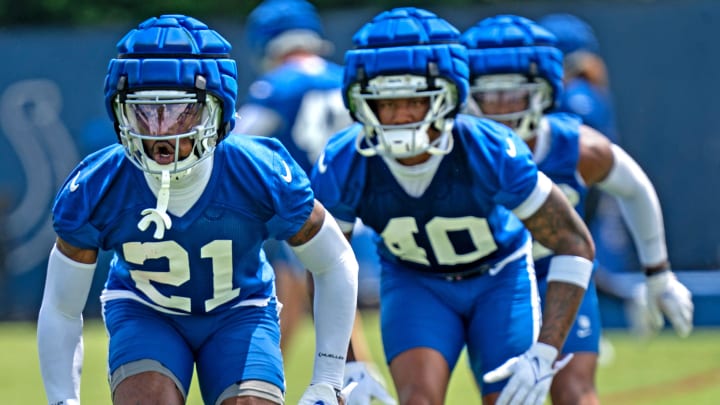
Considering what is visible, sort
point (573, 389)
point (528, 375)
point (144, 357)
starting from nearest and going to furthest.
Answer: point (144, 357)
point (528, 375)
point (573, 389)

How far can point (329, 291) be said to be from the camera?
4598mm

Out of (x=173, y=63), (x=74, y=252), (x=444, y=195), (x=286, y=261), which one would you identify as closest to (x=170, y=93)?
(x=173, y=63)

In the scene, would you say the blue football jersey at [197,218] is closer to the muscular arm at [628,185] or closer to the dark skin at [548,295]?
the dark skin at [548,295]

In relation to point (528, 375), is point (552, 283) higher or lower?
higher

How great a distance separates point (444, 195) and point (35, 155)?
7.59 meters

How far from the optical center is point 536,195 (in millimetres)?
4957

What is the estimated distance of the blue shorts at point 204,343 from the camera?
14.6 feet

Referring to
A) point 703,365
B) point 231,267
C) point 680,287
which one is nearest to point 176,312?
point 231,267

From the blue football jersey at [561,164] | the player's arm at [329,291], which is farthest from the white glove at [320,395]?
the blue football jersey at [561,164]

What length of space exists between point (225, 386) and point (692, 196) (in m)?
8.13

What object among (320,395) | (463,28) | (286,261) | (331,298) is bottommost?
(286,261)

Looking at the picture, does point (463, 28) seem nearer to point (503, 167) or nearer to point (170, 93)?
point (503, 167)

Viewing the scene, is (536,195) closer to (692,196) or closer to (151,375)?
(151,375)

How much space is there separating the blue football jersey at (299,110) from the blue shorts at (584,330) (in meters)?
2.70
